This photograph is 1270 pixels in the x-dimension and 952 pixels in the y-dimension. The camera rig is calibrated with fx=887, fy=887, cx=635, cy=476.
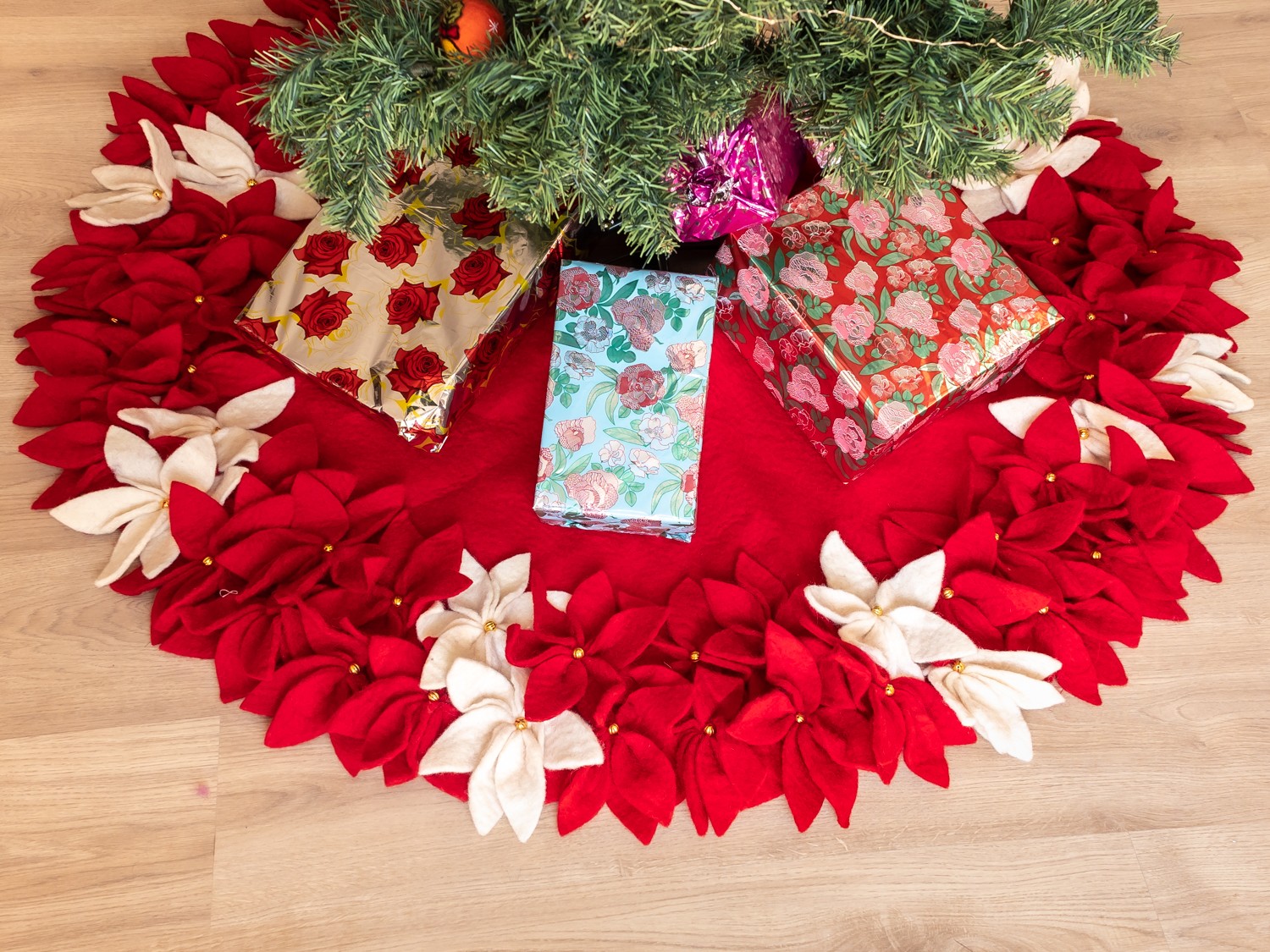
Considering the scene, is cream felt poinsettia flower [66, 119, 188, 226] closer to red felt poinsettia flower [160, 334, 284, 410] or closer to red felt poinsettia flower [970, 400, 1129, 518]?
red felt poinsettia flower [160, 334, 284, 410]

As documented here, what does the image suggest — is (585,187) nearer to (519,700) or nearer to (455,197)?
(455,197)

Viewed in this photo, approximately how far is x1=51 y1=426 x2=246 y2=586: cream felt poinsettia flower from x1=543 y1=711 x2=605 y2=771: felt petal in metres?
0.42

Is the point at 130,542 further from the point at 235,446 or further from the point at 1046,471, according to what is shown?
the point at 1046,471

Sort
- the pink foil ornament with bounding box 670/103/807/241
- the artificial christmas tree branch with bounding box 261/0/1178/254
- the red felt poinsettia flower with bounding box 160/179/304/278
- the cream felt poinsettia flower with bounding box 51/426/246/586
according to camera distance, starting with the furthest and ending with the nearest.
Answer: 1. the red felt poinsettia flower with bounding box 160/179/304/278
2. the cream felt poinsettia flower with bounding box 51/426/246/586
3. the pink foil ornament with bounding box 670/103/807/241
4. the artificial christmas tree branch with bounding box 261/0/1178/254

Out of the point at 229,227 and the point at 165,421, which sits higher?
the point at 229,227

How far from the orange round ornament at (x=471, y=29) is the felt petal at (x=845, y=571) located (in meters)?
0.59

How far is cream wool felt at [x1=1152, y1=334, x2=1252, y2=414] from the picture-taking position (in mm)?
1014

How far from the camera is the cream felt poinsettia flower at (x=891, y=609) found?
2.92ft

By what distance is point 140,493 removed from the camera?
3.04 feet

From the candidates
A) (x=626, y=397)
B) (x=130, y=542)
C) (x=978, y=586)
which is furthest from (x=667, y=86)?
(x=130, y=542)

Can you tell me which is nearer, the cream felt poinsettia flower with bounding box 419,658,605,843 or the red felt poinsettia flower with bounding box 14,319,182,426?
the cream felt poinsettia flower with bounding box 419,658,605,843

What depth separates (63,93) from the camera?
46.0 inches

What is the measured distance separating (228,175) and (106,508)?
0.43m

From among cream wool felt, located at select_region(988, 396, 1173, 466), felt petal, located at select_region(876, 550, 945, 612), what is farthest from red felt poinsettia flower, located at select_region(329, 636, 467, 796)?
cream wool felt, located at select_region(988, 396, 1173, 466)
